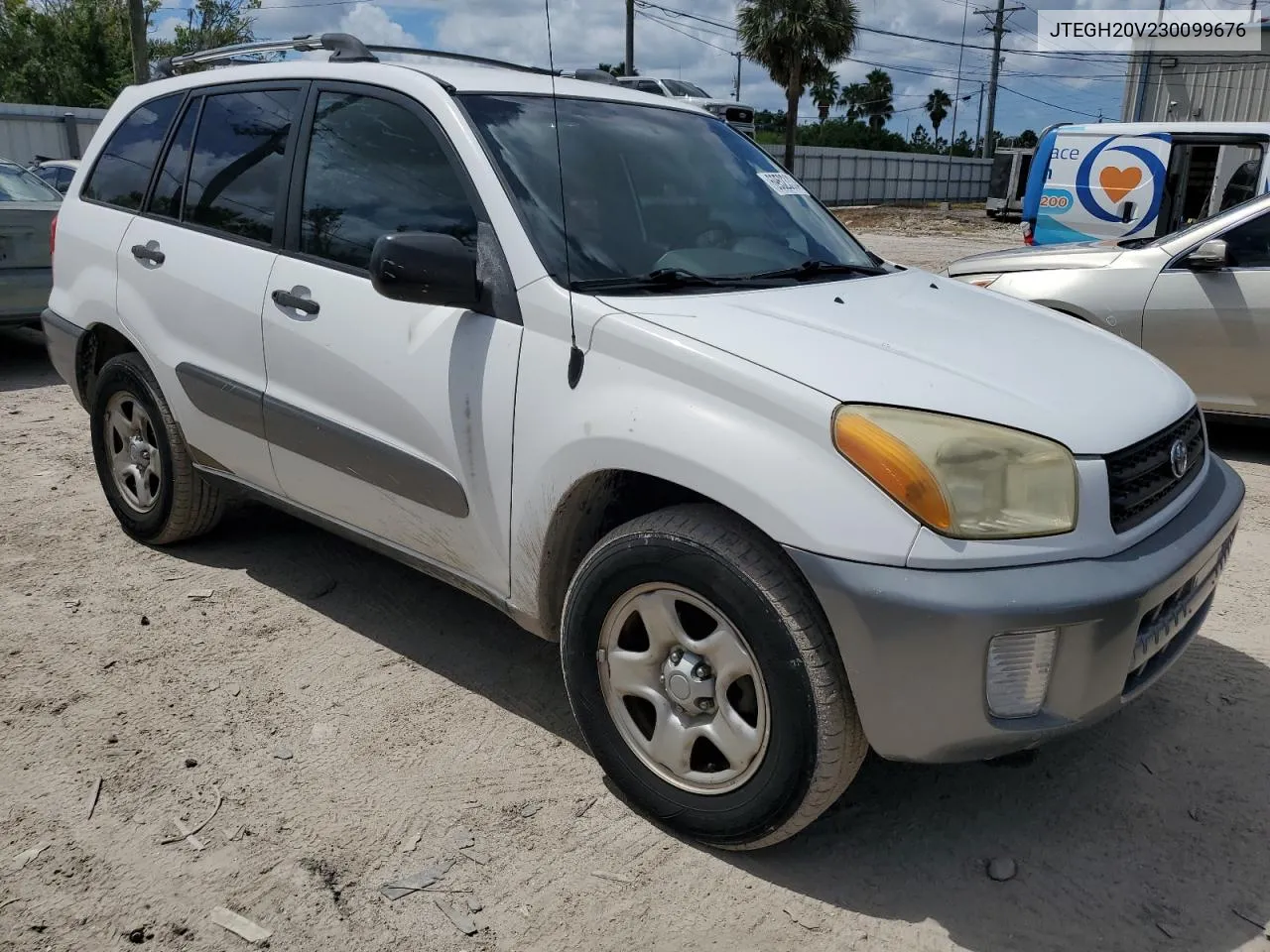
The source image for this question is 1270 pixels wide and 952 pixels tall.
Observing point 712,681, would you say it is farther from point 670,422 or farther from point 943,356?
point 943,356

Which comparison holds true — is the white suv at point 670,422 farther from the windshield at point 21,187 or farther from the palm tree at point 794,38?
the palm tree at point 794,38

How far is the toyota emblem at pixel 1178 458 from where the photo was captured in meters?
2.65

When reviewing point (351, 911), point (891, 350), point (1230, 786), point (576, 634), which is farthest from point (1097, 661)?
point (351, 911)

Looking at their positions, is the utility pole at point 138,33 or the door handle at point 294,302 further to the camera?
the utility pole at point 138,33

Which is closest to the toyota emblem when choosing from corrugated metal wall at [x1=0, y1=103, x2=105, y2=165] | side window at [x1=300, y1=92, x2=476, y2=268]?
side window at [x1=300, y1=92, x2=476, y2=268]

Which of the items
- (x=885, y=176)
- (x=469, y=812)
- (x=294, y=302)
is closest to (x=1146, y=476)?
(x=469, y=812)

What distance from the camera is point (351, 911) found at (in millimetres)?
2414

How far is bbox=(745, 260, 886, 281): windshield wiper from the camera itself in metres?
3.12

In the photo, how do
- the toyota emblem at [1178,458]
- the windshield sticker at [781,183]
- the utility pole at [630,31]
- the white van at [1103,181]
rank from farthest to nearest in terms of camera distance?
Result: the utility pole at [630,31] < the white van at [1103,181] < the windshield sticker at [781,183] < the toyota emblem at [1178,458]

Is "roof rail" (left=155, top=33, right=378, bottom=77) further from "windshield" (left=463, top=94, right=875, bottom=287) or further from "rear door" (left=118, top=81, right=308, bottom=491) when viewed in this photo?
"windshield" (left=463, top=94, right=875, bottom=287)

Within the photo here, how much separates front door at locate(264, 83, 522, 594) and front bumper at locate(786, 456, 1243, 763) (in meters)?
1.05

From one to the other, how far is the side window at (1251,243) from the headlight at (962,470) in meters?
4.75

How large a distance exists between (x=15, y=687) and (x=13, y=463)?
2777 mm

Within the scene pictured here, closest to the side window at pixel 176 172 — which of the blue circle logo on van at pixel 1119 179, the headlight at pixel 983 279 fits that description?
the headlight at pixel 983 279
